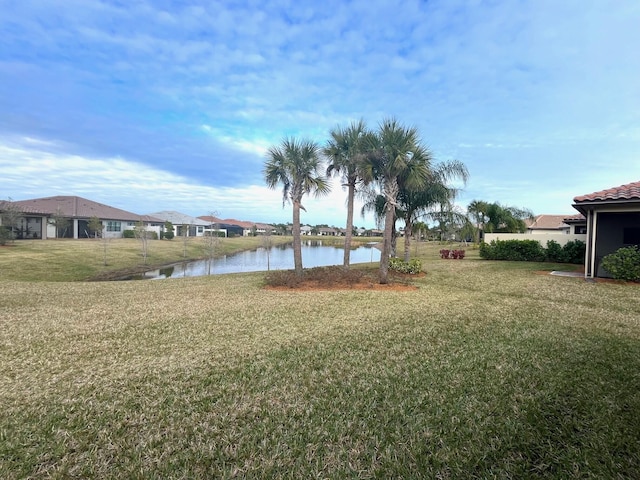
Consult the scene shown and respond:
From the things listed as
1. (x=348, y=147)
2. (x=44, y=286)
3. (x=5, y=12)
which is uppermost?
(x=5, y=12)

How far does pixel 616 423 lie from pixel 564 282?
905 cm

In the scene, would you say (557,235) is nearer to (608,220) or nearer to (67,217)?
(608,220)

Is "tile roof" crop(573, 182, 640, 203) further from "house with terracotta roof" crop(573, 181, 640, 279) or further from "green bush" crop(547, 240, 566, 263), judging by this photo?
"green bush" crop(547, 240, 566, 263)

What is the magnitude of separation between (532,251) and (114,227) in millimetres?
40903

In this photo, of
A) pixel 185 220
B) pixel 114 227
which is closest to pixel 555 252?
pixel 114 227

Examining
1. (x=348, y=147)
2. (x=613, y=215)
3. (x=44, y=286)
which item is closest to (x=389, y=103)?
(x=348, y=147)

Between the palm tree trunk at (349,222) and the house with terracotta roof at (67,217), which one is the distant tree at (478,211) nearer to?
the palm tree trunk at (349,222)

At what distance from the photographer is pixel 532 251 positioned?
648 inches

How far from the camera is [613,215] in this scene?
1188 cm

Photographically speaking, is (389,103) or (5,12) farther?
(389,103)

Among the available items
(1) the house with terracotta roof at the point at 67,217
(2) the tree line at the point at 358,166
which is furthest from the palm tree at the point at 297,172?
(1) the house with terracotta roof at the point at 67,217

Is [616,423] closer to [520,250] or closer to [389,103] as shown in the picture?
[389,103]

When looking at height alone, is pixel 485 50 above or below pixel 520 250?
above

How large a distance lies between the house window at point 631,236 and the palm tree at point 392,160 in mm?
8156
